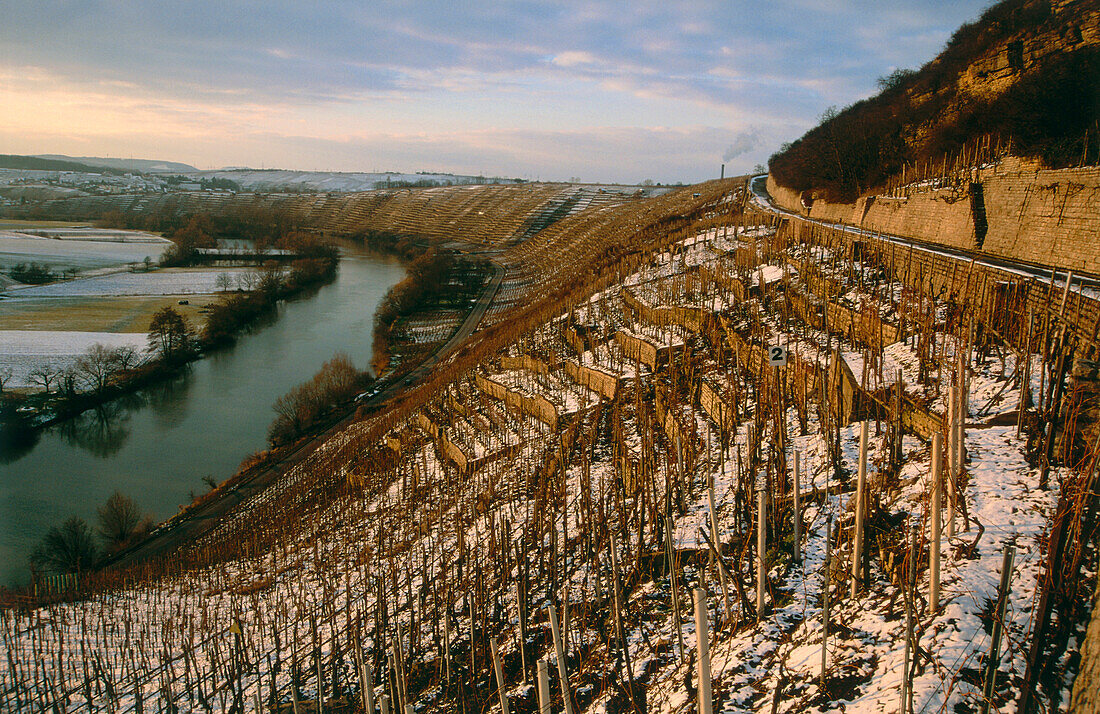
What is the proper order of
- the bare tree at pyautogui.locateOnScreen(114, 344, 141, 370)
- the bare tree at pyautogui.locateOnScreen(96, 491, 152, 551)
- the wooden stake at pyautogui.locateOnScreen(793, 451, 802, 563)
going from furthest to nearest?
the bare tree at pyautogui.locateOnScreen(114, 344, 141, 370) < the bare tree at pyautogui.locateOnScreen(96, 491, 152, 551) < the wooden stake at pyautogui.locateOnScreen(793, 451, 802, 563)

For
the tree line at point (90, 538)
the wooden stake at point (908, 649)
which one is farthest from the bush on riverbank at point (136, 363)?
the wooden stake at point (908, 649)

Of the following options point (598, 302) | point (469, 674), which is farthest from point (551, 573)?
point (598, 302)

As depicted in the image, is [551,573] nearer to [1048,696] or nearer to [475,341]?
[1048,696]

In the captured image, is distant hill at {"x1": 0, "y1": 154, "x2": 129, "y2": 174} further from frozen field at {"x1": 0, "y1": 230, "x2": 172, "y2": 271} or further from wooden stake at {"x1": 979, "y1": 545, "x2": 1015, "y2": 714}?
wooden stake at {"x1": 979, "y1": 545, "x2": 1015, "y2": 714}

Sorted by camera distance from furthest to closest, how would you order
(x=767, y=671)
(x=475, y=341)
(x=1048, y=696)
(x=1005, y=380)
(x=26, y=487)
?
(x=475, y=341) → (x=26, y=487) → (x=1005, y=380) → (x=767, y=671) → (x=1048, y=696)

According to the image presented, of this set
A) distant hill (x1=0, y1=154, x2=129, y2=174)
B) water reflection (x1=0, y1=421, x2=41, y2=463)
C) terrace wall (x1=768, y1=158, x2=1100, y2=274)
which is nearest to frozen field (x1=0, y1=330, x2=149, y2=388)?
water reflection (x1=0, y1=421, x2=41, y2=463)

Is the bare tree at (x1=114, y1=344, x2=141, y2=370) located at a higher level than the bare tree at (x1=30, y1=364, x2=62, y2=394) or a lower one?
higher

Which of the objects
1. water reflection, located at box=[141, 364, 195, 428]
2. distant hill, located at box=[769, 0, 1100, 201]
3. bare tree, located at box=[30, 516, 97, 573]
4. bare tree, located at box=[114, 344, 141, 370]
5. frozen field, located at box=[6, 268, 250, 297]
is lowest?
bare tree, located at box=[30, 516, 97, 573]
